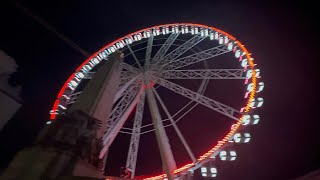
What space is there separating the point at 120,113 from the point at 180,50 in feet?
22.7

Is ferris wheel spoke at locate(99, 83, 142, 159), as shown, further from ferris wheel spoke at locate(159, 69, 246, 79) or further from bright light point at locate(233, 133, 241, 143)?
bright light point at locate(233, 133, 241, 143)

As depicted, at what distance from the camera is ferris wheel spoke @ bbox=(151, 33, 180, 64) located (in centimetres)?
2095

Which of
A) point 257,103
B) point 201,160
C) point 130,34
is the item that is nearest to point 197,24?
point 130,34

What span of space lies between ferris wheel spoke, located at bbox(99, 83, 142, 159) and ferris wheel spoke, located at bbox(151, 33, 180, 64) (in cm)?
251

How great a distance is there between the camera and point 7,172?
7.54 m

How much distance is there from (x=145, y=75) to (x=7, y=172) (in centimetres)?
1286

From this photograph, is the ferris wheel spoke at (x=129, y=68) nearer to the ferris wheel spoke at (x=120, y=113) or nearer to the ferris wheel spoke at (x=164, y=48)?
the ferris wheel spoke at (x=120, y=113)

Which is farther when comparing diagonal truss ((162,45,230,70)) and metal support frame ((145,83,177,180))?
diagonal truss ((162,45,230,70))

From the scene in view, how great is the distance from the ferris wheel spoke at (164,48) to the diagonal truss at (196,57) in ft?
3.40

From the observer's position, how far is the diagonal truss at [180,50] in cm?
2045

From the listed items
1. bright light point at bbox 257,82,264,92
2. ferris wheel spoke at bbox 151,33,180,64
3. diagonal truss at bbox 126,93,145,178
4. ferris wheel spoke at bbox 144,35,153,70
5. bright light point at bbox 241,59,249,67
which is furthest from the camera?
ferris wheel spoke at bbox 151,33,180,64

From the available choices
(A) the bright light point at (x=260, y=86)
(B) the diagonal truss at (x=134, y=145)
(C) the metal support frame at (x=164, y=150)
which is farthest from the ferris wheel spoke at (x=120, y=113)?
(A) the bright light point at (x=260, y=86)

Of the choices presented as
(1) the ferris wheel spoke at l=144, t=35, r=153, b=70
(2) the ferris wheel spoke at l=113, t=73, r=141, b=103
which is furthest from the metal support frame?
(1) the ferris wheel spoke at l=144, t=35, r=153, b=70

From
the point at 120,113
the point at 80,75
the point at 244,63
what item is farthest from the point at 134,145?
the point at 244,63
